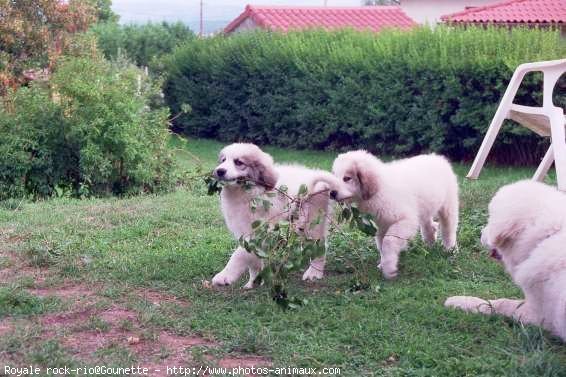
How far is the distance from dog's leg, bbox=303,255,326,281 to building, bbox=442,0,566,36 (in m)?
Result: 16.9

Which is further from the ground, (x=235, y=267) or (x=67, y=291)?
(x=235, y=267)

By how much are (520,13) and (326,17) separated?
9044mm

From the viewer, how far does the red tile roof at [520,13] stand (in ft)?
→ 72.1

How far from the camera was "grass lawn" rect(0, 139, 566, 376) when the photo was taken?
4043mm

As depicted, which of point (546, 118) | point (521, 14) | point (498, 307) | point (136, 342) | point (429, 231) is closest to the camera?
point (136, 342)

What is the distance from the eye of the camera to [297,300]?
4.88m

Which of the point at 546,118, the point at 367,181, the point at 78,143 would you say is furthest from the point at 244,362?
the point at 78,143

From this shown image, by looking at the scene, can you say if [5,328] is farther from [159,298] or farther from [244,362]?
[244,362]

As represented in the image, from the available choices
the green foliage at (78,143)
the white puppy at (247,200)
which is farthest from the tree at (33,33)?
the white puppy at (247,200)

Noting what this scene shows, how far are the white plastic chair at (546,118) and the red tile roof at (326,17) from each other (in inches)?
725

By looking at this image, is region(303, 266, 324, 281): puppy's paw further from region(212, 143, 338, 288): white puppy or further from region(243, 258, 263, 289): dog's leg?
Result: region(243, 258, 263, 289): dog's leg

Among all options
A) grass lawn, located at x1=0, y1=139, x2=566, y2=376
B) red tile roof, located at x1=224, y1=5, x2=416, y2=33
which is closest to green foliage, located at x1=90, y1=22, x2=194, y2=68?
red tile roof, located at x1=224, y1=5, x2=416, y2=33

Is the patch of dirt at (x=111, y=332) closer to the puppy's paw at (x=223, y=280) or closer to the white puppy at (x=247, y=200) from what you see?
the puppy's paw at (x=223, y=280)

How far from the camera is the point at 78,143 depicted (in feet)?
33.5
